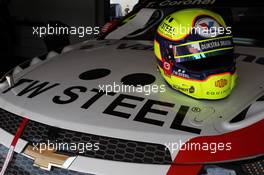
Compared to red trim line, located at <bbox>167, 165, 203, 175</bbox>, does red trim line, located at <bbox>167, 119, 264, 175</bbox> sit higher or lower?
higher

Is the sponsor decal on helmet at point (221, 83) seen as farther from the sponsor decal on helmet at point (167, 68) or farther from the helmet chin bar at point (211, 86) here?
the sponsor decal on helmet at point (167, 68)

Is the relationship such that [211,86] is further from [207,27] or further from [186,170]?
[186,170]

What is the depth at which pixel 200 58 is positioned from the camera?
1.43 metres

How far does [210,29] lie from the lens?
4.82 feet

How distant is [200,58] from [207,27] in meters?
0.15

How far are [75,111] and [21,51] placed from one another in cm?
592

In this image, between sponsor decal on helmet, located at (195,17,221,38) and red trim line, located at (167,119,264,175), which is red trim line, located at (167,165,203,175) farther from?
sponsor decal on helmet, located at (195,17,221,38)

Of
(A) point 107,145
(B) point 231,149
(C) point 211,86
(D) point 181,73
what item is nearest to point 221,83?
(C) point 211,86

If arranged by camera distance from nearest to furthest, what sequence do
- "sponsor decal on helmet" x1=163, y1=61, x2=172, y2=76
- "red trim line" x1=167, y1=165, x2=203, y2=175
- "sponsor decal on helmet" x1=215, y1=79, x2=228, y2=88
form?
"red trim line" x1=167, y1=165, x2=203, y2=175 < "sponsor decal on helmet" x1=215, y1=79, x2=228, y2=88 < "sponsor decal on helmet" x1=163, y1=61, x2=172, y2=76

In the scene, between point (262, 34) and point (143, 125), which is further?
point (262, 34)

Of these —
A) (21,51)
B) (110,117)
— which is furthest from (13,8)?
(110,117)

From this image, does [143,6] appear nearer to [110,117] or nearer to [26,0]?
[110,117]

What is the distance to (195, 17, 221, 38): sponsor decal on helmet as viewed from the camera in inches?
57.3

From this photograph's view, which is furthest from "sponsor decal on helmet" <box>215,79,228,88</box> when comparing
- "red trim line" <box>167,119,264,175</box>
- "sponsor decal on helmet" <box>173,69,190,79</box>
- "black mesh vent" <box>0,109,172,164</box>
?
"black mesh vent" <box>0,109,172,164</box>
